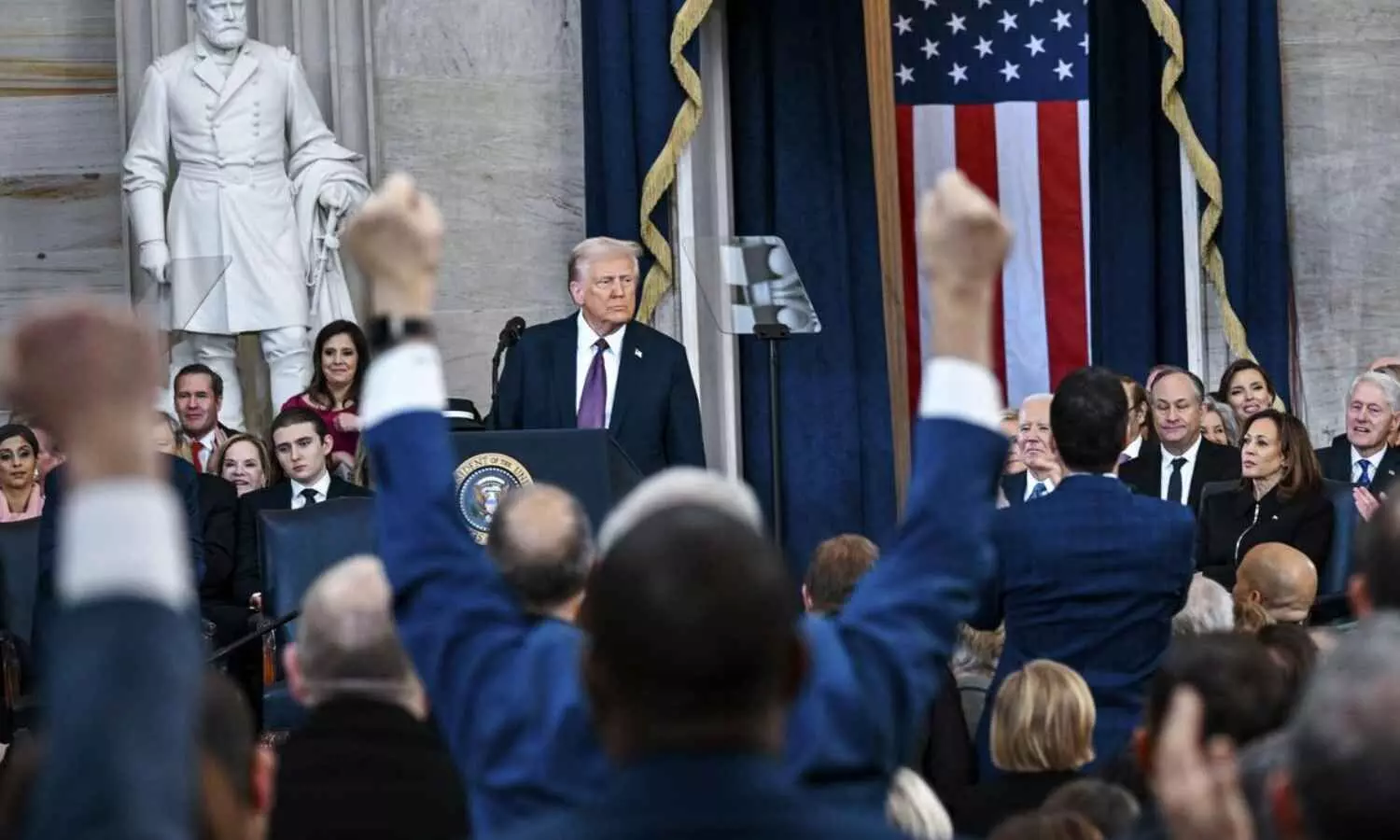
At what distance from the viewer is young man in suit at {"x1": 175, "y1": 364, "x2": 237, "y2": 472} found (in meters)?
8.66

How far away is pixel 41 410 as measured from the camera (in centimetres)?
139

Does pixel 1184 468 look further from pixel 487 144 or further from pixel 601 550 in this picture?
pixel 601 550

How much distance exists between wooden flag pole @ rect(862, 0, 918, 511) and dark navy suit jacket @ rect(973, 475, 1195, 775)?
6.12 metres

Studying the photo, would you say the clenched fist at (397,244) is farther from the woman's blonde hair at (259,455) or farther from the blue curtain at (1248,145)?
the blue curtain at (1248,145)

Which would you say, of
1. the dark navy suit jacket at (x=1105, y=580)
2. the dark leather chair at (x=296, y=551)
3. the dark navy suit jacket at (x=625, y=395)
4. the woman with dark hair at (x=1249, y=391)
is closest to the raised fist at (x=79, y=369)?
the dark navy suit jacket at (x=1105, y=580)

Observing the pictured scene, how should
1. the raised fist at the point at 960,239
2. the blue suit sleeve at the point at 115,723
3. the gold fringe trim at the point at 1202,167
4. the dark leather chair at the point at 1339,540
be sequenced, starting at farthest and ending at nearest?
the gold fringe trim at the point at 1202,167 → the dark leather chair at the point at 1339,540 → the raised fist at the point at 960,239 → the blue suit sleeve at the point at 115,723

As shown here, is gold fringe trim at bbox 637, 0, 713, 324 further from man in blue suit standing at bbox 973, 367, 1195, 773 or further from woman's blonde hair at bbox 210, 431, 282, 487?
man in blue suit standing at bbox 973, 367, 1195, 773

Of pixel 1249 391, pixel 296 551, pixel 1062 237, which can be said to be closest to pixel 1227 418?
pixel 1249 391

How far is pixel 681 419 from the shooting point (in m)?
7.71

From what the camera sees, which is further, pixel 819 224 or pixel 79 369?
pixel 819 224

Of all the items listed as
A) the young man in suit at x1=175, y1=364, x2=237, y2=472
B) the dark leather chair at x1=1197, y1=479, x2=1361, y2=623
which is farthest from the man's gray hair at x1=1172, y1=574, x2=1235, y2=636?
the young man in suit at x1=175, y1=364, x2=237, y2=472

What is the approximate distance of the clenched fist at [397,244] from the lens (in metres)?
2.21

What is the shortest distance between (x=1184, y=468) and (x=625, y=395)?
210 cm

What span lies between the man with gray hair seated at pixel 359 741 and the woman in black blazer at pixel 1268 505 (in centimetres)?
457
